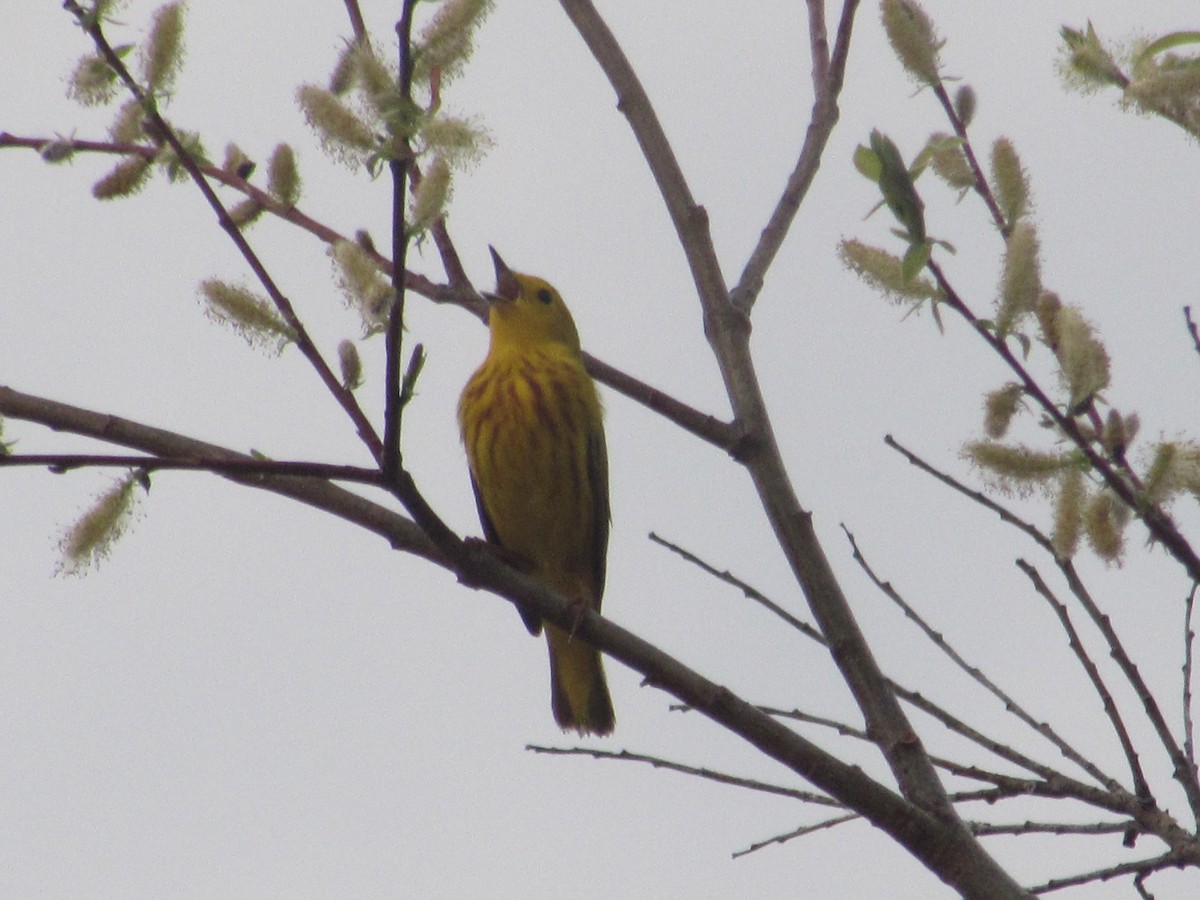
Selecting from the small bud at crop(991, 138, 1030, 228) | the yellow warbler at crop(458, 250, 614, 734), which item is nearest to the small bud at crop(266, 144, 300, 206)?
the small bud at crop(991, 138, 1030, 228)

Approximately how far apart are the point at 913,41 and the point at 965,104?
6.7 inches

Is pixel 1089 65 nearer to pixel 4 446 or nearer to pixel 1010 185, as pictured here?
pixel 1010 185

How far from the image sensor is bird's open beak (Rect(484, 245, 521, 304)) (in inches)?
272

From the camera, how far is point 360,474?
9.41 ft

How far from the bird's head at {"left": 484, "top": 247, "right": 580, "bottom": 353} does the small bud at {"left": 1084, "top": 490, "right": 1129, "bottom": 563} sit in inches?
152

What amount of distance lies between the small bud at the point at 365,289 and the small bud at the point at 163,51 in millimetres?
436

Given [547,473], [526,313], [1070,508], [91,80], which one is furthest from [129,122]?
[526,313]

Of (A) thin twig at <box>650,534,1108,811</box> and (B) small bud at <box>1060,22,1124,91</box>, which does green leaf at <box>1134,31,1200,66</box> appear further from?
(A) thin twig at <box>650,534,1108,811</box>

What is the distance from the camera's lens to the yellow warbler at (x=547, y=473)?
20.3ft

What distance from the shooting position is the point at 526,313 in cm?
684

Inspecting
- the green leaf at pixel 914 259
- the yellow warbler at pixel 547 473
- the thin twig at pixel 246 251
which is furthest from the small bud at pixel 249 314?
the yellow warbler at pixel 547 473

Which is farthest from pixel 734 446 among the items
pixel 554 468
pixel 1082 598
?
pixel 554 468

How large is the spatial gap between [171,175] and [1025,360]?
1.66 metres

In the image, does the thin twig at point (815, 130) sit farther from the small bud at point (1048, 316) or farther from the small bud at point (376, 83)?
the small bud at point (376, 83)
